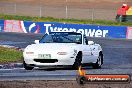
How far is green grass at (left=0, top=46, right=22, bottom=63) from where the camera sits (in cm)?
2311

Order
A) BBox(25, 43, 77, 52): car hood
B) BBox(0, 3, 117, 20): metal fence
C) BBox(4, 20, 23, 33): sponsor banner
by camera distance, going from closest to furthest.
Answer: BBox(25, 43, 77, 52): car hood
BBox(4, 20, 23, 33): sponsor banner
BBox(0, 3, 117, 20): metal fence

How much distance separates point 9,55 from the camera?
25.0 metres

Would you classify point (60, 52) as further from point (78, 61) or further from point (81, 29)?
point (81, 29)

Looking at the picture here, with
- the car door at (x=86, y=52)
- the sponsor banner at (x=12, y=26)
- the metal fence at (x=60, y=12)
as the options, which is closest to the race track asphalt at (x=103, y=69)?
the car door at (x=86, y=52)

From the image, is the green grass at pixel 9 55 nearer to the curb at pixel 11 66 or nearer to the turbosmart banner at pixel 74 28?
the curb at pixel 11 66

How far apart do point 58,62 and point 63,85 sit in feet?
14.2

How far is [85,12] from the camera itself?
56.1m

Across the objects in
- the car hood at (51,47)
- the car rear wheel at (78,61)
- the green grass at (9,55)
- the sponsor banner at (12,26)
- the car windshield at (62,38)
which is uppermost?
the car windshield at (62,38)

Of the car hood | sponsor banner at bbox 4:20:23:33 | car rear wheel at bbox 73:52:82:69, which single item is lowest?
sponsor banner at bbox 4:20:23:33

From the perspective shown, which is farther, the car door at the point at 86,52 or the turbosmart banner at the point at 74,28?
the turbosmart banner at the point at 74,28

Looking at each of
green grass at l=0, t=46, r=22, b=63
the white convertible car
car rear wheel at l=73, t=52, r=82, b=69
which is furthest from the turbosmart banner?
car rear wheel at l=73, t=52, r=82, b=69

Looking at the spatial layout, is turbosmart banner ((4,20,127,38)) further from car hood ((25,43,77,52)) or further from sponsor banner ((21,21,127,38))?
car hood ((25,43,77,52))

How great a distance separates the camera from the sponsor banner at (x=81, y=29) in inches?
1731

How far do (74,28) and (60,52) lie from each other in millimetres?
27519
